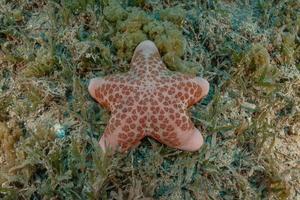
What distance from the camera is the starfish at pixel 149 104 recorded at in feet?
12.4

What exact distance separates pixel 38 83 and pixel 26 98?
8.2 inches

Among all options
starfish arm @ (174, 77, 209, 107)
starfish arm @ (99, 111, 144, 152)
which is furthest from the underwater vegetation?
starfish arm @ (174, 77, 209, 107)

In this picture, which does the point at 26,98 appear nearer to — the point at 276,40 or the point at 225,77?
the point at 225,77

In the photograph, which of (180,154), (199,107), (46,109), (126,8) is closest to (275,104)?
(199,107)

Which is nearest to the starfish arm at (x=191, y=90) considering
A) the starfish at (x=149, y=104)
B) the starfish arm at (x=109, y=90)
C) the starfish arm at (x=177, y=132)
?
the starfish at (x=149, y=104)

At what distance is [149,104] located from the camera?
3.77 metres

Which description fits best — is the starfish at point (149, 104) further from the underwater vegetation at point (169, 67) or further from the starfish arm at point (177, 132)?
the underwater vegetation at point (169, 67)

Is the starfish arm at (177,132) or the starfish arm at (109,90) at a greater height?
the starfish arm at (109,90)

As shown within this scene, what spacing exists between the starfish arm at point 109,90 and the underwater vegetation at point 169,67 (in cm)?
20

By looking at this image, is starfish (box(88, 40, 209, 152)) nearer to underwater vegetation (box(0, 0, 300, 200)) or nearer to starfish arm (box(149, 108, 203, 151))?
starfish arm (box(149, 108, 203, 151))

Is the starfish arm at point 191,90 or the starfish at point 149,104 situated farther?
the starfish arm at point 191,90

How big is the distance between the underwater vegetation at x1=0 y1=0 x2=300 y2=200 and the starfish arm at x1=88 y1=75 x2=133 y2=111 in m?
0.20

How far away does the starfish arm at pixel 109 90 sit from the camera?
3.88 meters

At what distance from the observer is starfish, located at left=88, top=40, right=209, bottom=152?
377 centimetres
